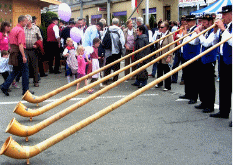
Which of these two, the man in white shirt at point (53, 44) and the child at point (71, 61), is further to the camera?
the man in white shirt at point (53, 44)

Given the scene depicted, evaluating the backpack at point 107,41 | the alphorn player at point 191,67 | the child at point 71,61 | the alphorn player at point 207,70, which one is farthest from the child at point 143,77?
the alphorn player at point 207,70

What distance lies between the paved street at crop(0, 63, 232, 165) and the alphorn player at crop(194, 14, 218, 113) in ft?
0.92

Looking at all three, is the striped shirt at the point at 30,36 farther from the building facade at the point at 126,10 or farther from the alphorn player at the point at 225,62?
the building facade at the point at 126,10

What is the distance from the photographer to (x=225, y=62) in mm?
5570

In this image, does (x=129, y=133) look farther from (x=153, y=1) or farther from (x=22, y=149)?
(x=153, y=1)

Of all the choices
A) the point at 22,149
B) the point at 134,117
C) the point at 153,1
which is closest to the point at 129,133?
the point at 134,117

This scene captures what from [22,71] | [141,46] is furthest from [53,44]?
[22,71]

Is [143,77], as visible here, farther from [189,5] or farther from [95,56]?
[189,5]

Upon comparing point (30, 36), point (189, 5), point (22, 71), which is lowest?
point (22, 71)

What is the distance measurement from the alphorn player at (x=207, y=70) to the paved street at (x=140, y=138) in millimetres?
279

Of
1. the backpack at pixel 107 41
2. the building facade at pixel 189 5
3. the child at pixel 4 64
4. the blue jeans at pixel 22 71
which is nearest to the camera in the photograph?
the blue jeans at pixel 22 71

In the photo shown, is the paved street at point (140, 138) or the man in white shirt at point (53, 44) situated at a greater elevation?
the man in white shirt at point (53, 44)

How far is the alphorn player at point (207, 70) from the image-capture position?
6250 mm

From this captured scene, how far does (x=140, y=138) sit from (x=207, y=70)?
2.29 m
